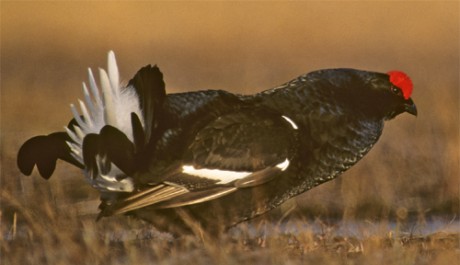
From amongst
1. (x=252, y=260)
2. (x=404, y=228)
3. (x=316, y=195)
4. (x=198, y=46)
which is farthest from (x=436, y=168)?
(x=198, y=46)

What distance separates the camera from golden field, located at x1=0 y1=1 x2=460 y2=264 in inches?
246

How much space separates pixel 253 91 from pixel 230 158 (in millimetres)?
5217

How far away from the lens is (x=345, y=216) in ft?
23.0

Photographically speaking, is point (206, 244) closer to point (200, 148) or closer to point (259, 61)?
point (200, 148)

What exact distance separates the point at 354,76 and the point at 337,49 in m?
7.53

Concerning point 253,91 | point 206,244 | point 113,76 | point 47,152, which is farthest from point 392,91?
point 253,91

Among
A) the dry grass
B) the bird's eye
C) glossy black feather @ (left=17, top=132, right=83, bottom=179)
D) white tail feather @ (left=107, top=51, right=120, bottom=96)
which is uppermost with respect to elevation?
white tail feather @ (left=107, top=51, right=120, bottom=96)

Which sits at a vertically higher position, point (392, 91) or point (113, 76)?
point (113, 76)

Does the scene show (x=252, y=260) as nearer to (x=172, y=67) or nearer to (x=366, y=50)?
(x=172, y=67)

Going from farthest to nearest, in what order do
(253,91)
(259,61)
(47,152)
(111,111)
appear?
1. (259,61)
2. (253,91)
3. (47,152)
4. (111,111)

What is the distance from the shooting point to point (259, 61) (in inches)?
530

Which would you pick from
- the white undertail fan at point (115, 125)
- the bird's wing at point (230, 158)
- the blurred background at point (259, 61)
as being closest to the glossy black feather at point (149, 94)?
the white undertail fan at point (115, 125)

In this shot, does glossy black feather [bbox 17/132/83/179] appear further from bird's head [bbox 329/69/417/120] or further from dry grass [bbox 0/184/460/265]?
bird's head [bbox 329/69/417/120]

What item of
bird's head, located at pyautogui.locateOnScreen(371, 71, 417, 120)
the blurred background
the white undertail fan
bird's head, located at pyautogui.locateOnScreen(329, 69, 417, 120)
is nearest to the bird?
the white undertail fan
